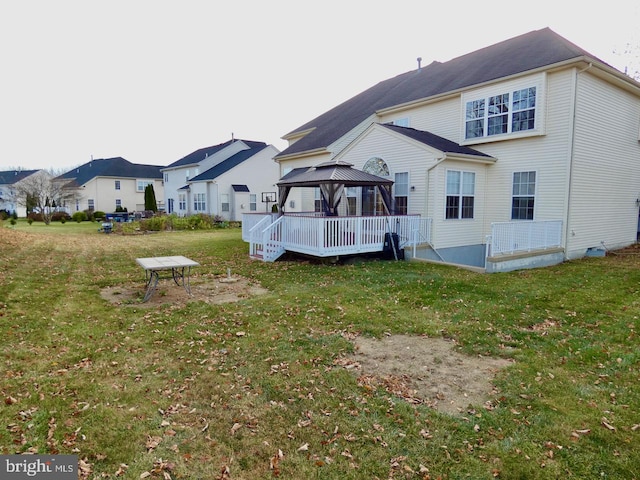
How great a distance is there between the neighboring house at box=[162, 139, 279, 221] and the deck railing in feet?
74.4

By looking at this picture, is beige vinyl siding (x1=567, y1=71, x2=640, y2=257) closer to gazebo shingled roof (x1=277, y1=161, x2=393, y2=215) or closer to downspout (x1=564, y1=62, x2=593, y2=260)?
downspout (x1=564, y1=62, x2=593, y2=260)

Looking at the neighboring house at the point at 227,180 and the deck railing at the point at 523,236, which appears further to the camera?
the neighboring house at the point at 227,180

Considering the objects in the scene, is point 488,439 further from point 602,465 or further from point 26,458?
point 26,458

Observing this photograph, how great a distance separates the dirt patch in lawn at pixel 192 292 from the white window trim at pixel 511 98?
984 cm

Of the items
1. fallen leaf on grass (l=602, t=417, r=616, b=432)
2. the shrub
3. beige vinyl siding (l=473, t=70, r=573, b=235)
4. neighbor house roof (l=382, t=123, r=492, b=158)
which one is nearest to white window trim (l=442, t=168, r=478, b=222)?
neighbor house roof (l=382, t=123, r=492, b=158)

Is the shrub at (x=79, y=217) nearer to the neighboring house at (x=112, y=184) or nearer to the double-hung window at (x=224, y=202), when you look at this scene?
the neighboring house at (x=112, y=184)

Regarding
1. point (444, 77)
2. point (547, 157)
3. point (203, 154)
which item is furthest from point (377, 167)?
point (203, 154)

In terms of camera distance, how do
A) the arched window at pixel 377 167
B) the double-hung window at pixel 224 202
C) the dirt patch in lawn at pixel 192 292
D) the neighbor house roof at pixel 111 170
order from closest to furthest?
1. the dirt patch in lawn at pixel 192 292
2. the arched window at pixel 377 167
3. the double-hung window at pixel 224 202
4. the neighbor house roof at pixel 111 170

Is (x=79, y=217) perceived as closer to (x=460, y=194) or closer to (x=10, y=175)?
(x=10, y=175)

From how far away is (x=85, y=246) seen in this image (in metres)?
16.7

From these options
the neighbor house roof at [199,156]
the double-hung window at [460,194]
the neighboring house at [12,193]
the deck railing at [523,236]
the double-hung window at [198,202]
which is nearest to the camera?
the deck railing at [523,236]

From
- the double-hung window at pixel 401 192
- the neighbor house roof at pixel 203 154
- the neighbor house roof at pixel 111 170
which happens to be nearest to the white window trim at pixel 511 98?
Result: the double-hung window at pixel 401 192

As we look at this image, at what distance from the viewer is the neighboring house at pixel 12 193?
151 feet

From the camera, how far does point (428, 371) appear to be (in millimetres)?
4652
